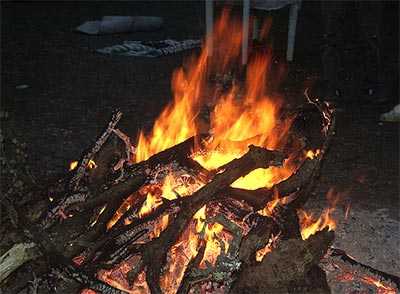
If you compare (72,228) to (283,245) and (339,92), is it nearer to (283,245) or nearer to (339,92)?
(283,245)

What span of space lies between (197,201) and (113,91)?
3980 millimetres

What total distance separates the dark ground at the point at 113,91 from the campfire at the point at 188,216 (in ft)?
3.49

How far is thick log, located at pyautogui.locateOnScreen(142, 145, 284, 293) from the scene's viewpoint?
2543 millimetres

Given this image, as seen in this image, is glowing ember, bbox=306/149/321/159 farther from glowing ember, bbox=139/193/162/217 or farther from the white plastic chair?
the white plastic chair

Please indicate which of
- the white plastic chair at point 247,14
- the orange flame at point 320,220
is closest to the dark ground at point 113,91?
the orange flame at point 320,220

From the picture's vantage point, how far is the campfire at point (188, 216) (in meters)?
2.60

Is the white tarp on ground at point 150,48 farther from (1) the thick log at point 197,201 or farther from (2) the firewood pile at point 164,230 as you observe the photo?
(1) the thick log at point 197,201

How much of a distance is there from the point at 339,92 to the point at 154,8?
18.5ft

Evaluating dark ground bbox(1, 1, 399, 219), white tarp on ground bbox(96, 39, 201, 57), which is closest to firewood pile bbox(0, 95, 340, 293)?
dark ground bbox(1, 1, 399, 219)

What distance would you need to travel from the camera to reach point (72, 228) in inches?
113

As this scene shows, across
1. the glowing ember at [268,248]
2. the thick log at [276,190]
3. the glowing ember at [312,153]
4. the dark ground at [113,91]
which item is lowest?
the dark ground at [113,91]

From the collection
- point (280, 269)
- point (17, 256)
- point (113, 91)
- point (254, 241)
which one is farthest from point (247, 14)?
point (17, 256)

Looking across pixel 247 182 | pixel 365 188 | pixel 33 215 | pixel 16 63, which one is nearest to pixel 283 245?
pixel 247 182

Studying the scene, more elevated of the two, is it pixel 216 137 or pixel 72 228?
pixel 216 137
